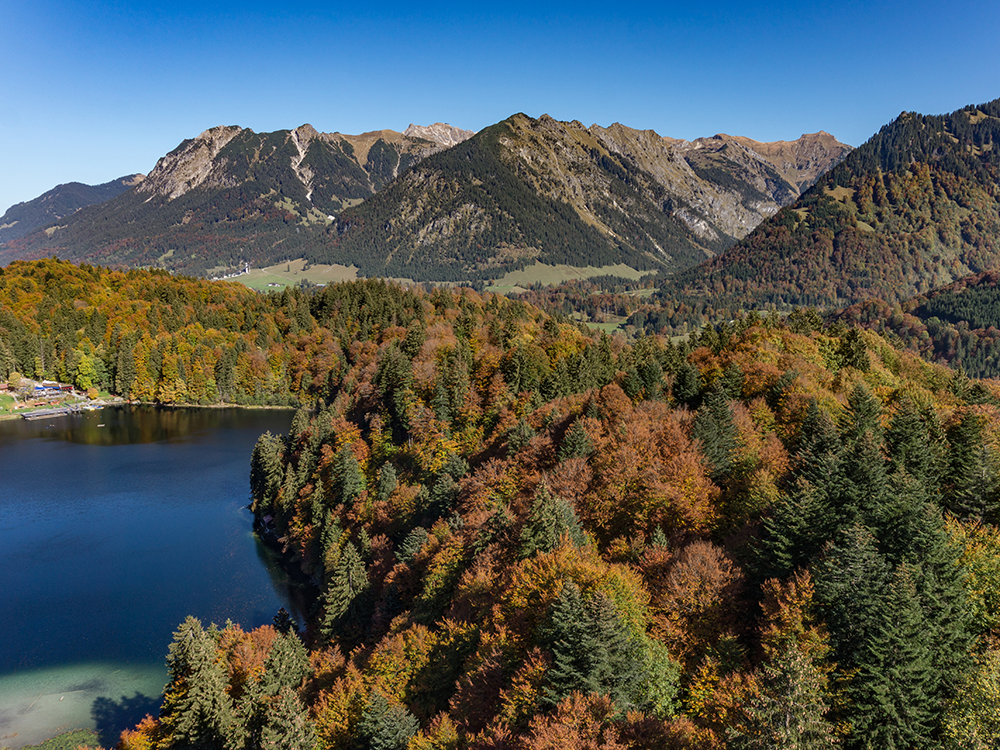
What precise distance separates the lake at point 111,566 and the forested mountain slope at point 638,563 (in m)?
6.39

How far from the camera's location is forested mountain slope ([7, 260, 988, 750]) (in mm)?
29422

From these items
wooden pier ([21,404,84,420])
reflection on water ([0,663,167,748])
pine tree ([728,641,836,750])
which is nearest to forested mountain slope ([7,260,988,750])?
pine tree ([728,641,836,750])

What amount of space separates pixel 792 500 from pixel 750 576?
5.69 m

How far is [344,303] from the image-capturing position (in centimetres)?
17788

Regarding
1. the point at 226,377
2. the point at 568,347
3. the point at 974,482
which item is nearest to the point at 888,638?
the point at 974,482

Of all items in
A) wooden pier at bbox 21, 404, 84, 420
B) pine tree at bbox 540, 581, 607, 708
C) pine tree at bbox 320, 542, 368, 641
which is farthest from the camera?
wooden pier at bbox 21, 404, 84, 420

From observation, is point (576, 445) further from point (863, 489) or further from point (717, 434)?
point (863, 489)

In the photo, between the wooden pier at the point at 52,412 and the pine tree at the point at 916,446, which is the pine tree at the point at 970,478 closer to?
the pine tree at the point at 916,446

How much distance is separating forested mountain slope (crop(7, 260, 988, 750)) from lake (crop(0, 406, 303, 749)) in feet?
21.0

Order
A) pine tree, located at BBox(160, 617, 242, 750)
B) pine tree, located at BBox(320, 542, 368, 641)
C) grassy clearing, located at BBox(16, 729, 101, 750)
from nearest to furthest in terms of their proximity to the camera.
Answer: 1. pine tree, located at BBox(160, 617, 242, 750)
2. grassy clearing, located at BBox(16, 729, 101, 750)
3. pine tree, located at BBox(320, 542, 368, 641)

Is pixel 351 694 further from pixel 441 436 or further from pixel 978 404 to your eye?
pixel 978 404

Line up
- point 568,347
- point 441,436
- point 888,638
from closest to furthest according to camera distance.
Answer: point 888,638, point 441,436, point 568,347

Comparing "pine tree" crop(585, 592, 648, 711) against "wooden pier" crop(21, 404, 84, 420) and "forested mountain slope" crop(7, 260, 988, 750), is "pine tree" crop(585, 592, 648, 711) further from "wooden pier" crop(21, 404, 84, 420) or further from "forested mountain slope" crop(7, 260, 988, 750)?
"wooden pier" crop(21, 404, 84, 420)

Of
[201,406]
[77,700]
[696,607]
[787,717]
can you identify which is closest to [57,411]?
[201,406]
